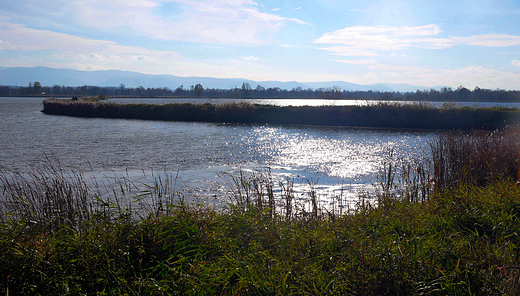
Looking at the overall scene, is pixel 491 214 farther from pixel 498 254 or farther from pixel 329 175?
pixel 329 175

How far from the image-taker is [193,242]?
4.45 metres

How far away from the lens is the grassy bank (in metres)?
36.9

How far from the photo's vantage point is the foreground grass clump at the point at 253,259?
3527 millimetres

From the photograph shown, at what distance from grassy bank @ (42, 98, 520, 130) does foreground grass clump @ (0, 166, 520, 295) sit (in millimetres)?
32956

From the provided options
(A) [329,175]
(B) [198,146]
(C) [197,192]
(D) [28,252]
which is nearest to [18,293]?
(D) [28,252]

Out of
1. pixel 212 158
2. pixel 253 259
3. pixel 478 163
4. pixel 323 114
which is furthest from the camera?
pixel 323 114

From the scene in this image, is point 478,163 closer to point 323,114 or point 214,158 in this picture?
point 214,158

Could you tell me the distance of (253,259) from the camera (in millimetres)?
4164

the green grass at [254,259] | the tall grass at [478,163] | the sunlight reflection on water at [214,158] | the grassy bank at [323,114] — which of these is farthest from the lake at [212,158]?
the grassy bank at [323,114]

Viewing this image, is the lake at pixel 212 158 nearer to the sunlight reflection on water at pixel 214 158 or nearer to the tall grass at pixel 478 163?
the sunlight reflection on water at pixel 214 158

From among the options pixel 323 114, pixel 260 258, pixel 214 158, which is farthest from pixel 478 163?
pixel 323 114

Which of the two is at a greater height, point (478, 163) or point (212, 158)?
point (478, 163)

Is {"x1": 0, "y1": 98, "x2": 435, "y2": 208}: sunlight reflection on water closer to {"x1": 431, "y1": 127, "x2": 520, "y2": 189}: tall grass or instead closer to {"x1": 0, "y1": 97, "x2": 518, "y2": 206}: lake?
{"x1": 0, "y1": 97, "x2": 518, "y2": 206}: lake

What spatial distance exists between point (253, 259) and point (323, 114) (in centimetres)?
3991
